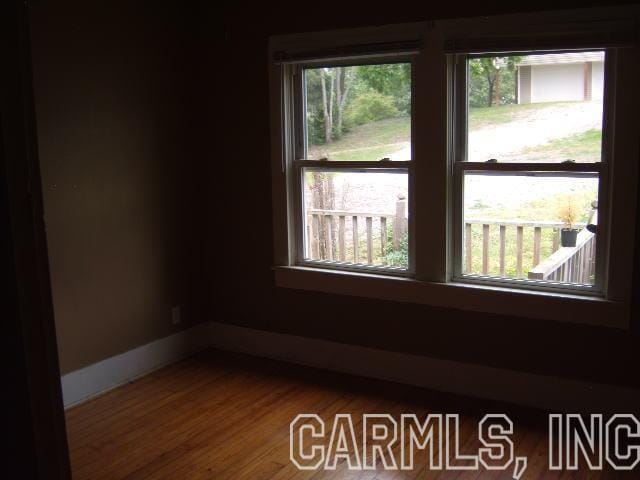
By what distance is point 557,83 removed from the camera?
3.39m

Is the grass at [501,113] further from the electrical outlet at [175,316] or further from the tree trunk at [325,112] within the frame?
the electrical outlet at [175,316]

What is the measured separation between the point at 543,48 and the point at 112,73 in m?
2.44

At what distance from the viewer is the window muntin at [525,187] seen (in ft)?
11.2

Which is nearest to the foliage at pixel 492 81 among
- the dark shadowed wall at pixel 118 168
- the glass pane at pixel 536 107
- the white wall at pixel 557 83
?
the glass pane at pixel 536 107

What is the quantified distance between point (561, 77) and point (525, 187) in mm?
592

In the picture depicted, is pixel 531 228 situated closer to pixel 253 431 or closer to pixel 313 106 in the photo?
pixel 313 106

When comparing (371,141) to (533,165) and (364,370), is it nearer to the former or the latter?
(533,165)

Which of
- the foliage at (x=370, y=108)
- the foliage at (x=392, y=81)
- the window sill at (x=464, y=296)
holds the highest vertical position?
the foliage at (x=392, y=81)

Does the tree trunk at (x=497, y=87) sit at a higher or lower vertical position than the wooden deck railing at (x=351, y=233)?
higher

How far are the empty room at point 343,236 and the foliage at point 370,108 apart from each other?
0.01 meters

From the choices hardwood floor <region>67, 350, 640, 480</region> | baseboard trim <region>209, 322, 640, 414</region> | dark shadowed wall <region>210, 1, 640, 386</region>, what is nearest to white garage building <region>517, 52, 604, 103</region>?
dark shadowed wall <region>210, 1, 640, 386</region>

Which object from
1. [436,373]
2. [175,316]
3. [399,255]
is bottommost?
[436,373]

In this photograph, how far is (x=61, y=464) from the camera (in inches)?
42.2

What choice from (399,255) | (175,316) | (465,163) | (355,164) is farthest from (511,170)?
(175,316)
